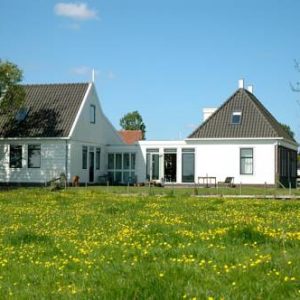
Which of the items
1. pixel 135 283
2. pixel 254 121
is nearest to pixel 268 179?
pixel 254 121

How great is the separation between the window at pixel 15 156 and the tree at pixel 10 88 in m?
2.90

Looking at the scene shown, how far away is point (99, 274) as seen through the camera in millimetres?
6949

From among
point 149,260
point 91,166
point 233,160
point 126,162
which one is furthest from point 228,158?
point 149,260

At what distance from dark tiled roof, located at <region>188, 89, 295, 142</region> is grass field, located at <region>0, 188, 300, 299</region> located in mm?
29730

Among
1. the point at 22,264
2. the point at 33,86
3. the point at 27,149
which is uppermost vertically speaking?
the point at 33,86

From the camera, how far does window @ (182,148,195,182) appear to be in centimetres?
4394

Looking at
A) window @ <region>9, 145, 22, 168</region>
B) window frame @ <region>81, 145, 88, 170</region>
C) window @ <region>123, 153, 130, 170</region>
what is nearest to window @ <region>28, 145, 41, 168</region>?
window @ <region>9, 145, 22, 168</region>


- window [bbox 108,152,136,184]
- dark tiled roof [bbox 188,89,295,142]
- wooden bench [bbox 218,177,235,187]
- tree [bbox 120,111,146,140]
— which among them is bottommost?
wooden bench [bbox 218,177,235,187]

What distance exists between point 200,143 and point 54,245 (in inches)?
1347

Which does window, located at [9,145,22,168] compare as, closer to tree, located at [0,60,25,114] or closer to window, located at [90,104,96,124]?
tree, located at [0,60,25,114]

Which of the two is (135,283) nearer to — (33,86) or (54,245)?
(54,245)

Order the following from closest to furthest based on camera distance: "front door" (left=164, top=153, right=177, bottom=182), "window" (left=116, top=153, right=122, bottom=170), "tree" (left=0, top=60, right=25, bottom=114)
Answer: "tree" (left=0, top=60, right=25, bottom=114) → "front door" (left=164, top=153, right=177, bottom=182) → "window" (left=116, top=153, right=122, bottom=170)

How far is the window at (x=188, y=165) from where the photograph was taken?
4394 cm

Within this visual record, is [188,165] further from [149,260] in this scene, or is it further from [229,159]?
[149,260]
